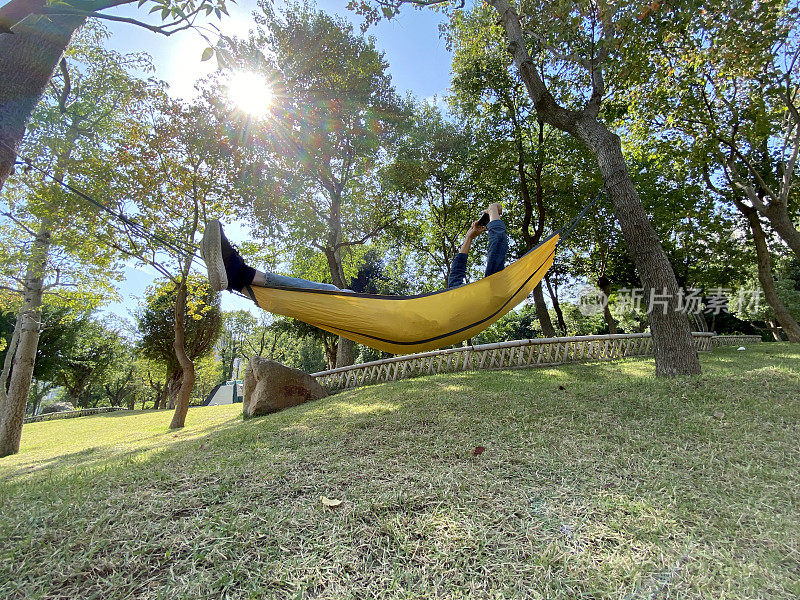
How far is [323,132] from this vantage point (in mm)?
7305

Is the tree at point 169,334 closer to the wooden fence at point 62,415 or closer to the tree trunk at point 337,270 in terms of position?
the wooden fence at point 62,415

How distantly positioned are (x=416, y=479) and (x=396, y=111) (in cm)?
809

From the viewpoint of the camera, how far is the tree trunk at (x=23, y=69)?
1795 mm

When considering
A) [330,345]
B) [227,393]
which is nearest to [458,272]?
[330,345]

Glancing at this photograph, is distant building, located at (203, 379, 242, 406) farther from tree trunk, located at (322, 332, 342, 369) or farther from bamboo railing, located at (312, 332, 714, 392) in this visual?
bamboo railing, located at (312, 332, 714, 392)

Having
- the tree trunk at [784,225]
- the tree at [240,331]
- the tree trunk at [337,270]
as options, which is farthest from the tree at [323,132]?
the tree at [240,331]

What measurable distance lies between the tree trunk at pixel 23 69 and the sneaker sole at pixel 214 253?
99 centimetres

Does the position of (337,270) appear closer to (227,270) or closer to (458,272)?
(458,272)

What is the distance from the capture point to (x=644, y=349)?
6379 mm

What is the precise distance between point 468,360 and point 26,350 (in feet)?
22.3

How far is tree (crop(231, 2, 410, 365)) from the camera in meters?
6.73

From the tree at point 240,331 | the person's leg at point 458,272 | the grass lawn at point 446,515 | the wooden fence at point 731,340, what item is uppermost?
the tree at point 240,331

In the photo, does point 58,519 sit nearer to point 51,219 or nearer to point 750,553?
point 750,553

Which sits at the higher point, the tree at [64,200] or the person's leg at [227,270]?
the tree at [64,200]
